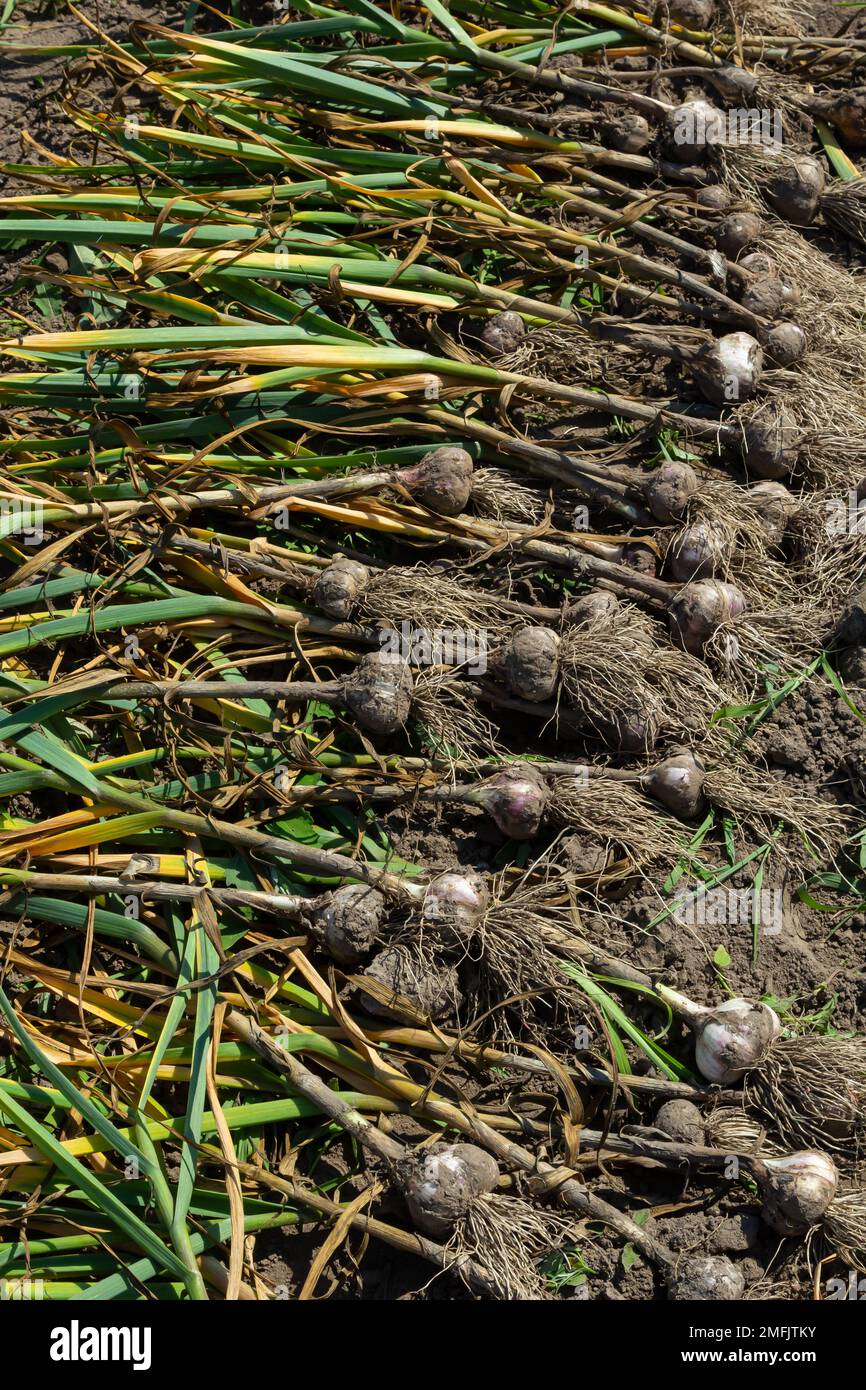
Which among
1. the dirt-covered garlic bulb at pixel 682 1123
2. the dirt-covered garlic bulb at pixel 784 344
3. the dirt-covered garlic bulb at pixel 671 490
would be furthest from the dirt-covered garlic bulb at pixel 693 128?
the dirt-covered garlic bulb at pixel 682 1123

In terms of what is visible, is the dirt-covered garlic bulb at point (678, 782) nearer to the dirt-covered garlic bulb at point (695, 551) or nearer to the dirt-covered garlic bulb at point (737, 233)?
the dirt-covered garlic bulb at point (695, 551)

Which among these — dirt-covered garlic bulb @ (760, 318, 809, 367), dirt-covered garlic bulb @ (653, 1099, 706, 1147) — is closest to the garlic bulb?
dirt-covered garlic bulb @ (653, 1099, 706, 1147)

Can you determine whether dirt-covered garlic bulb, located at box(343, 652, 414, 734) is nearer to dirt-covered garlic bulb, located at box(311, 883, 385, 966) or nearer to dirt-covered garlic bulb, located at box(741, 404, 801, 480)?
dirt-covered garlic bulb, located at box(311, 883, 385, 966)

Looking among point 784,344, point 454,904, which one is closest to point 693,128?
point 784,344

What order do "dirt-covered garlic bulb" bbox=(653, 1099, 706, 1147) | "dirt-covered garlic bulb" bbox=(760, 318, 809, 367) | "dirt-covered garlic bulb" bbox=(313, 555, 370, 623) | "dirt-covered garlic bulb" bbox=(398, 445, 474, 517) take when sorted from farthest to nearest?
"dirt-covered garlic bulb" bbox=(760, 318, 809, 367), "dirt-covered garlic bulb" bbox=(398, 445, 474, 517), "dirt-covered garlic bulb" bbox=(313, 555, 370, 623), "dirt-covered garlic bulb" bbox=(653, 1099, 706, 1147)

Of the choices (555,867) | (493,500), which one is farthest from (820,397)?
(555,867)

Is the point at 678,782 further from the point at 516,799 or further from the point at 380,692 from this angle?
the point at 380,692

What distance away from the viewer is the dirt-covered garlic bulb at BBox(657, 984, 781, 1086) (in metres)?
1.93

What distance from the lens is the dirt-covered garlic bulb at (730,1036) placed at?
1.93 meters

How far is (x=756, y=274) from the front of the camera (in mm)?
2719

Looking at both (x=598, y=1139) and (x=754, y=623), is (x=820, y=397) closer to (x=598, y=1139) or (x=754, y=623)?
(x=754, y=623)

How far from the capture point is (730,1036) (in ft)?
6.33

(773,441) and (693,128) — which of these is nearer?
(773,441)

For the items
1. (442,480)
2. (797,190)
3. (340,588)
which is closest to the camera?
(340,588)
